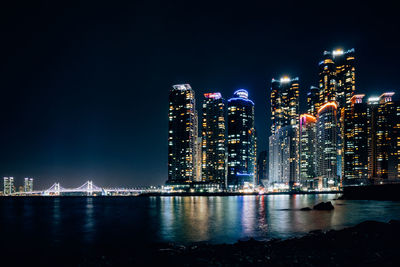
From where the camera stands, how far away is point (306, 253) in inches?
804

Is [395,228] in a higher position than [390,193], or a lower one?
higher

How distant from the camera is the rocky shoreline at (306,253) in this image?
18.2 m

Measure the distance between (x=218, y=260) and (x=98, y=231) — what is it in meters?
25.5

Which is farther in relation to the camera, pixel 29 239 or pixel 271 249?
pixel 29 239

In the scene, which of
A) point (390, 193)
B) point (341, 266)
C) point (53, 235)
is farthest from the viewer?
point (390, 193)

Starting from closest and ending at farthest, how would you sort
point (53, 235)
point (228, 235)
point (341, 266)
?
point (341, 266) → point (228, 235) → point (53, 235)

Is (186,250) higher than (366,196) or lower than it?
higher

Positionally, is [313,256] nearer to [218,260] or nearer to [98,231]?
[218,260]

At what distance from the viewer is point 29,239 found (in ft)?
116

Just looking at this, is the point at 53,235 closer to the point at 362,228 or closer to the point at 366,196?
the point at 362,228

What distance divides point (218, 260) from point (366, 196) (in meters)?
128

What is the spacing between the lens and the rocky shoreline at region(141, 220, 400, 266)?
59.6 feet

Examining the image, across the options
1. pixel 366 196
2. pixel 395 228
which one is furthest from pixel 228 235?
pixel 366 196

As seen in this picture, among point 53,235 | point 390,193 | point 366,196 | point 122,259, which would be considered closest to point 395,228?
point 122,259
